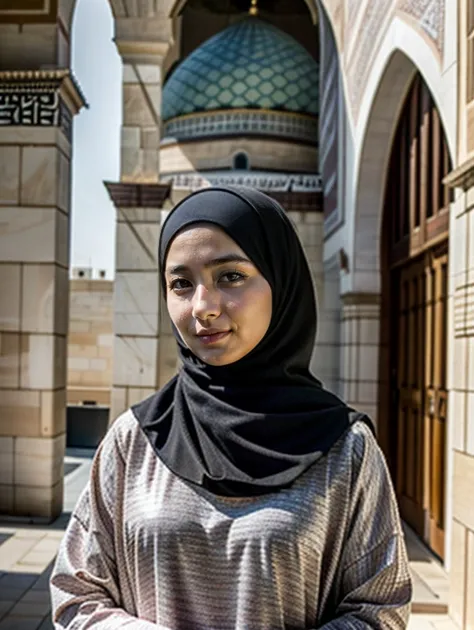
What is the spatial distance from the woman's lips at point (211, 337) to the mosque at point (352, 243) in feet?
8.41

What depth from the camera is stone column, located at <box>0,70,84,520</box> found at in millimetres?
5543

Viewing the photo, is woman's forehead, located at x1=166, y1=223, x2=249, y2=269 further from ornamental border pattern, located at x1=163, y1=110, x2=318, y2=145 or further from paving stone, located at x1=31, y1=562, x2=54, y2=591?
ornamental border pattern, located at x1=163, y1=110, x2=318, y2=145

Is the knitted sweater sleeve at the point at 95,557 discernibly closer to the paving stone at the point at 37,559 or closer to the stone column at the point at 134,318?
the paving stone at the point at 37,559

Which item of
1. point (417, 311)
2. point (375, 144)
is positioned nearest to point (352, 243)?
point (375, 144)

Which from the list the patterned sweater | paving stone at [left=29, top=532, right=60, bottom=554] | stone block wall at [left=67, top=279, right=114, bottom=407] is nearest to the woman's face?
the patterned sweater

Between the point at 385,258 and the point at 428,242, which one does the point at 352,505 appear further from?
the point at 385,258

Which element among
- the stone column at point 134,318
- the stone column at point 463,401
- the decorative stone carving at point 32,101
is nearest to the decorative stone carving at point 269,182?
the stone column at point 134,318

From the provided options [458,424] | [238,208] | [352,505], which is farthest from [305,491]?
[458,424]

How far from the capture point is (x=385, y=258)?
291 inches

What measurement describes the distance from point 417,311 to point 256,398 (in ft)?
16.6

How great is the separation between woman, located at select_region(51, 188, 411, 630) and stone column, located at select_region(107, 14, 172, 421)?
20.1 ft

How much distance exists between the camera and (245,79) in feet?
42.2

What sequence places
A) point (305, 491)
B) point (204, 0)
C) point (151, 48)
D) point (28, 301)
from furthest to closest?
point (204, 0)
point (151, 48)
point (28, 301)
point (305, 491)

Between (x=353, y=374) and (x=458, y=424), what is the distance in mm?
4002
